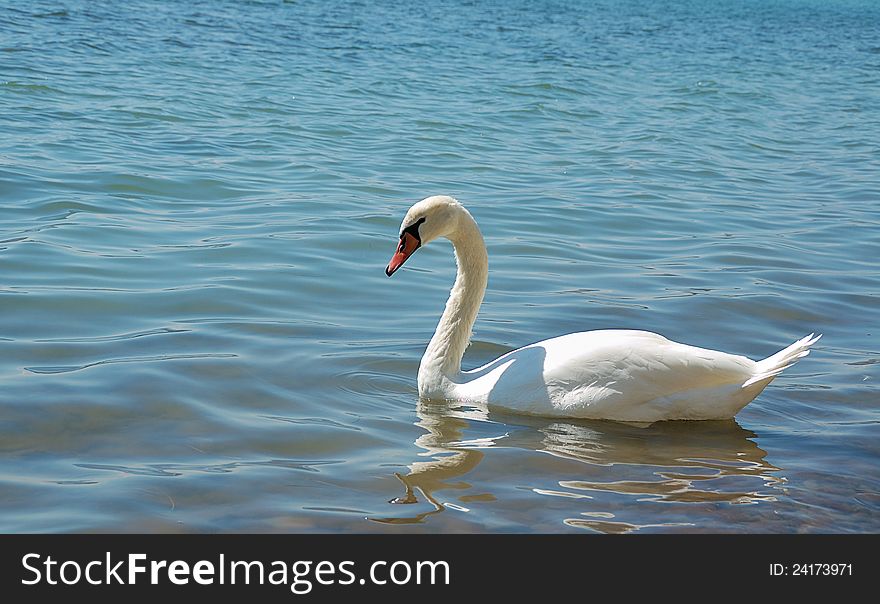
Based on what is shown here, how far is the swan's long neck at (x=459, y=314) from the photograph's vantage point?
6.30 meters

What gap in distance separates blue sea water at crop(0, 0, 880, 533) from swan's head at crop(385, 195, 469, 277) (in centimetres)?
79

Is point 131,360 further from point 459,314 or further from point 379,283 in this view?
point 379,283

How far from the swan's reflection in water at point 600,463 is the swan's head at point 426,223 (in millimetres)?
821

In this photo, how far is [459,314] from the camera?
21.5ft

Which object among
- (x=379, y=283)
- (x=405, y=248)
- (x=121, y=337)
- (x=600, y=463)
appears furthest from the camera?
(x=379, y=283)

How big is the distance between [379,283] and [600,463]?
3412 millimetres

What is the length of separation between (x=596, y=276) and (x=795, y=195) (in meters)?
4.63

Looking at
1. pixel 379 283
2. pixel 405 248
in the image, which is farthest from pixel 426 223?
pixel 379 283

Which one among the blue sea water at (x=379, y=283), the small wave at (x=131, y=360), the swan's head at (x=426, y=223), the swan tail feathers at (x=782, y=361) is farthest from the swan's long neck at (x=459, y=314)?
the swan tail feathers at (x=782, y=361)

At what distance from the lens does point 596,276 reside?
8.83 m

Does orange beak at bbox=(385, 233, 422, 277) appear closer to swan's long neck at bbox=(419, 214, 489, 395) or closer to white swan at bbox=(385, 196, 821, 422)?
white swan at bbox=(385, 196, 821, 422)

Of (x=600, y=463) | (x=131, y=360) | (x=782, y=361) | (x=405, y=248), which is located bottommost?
(x=600, y=463)
